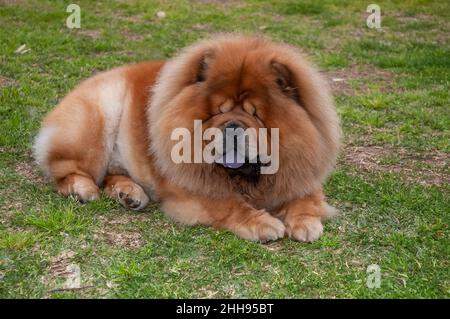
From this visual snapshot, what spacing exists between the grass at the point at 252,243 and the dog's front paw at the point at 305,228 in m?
0.06

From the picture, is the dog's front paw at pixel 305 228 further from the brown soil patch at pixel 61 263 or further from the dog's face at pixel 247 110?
the brown soil patch at pixel 61 263

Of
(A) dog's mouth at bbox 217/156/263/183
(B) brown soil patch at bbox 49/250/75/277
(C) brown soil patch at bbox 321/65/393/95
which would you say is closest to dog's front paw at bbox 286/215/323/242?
(A) dog's mouth at bbox 217/156/263/183

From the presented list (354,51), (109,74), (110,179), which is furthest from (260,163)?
(354,51)

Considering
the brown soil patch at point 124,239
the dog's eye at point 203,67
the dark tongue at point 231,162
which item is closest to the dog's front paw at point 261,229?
the dark tongue at point 231,162

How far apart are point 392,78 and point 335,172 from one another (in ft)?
9.19

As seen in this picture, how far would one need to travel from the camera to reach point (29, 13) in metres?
8.62

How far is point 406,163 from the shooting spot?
14.8 ft

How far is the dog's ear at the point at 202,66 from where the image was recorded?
3.28 m

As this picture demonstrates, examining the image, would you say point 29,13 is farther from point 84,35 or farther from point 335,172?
point 335,172

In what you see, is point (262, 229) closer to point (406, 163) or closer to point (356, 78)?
point (406, 163)

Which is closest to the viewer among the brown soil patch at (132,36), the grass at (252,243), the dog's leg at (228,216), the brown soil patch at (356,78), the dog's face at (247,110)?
the grass at (252,243)

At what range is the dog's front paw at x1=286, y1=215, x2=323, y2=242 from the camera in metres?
3.27

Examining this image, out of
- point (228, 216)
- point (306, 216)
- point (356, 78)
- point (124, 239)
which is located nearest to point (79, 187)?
point (124, 239)

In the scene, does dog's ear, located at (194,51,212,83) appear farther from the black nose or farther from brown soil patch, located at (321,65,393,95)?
brown soil patch, located at (321,65,393,95)
